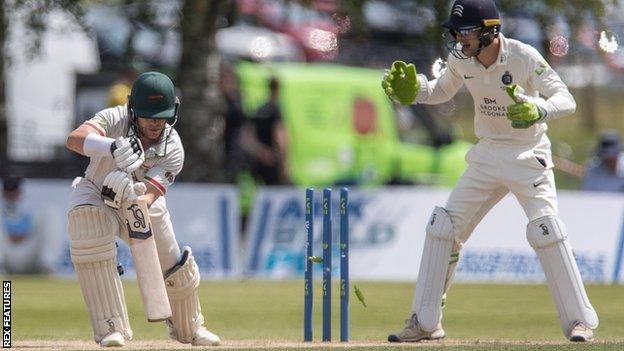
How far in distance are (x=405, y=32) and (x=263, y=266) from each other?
16.5ft

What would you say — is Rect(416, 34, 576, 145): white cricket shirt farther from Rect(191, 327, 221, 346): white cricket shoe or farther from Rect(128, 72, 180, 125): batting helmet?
Rect(191, 327, 221, 346): white cricket shoe

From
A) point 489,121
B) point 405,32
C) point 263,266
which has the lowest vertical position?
point 263,266

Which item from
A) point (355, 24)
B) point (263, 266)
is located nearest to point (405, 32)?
point (355, 24)

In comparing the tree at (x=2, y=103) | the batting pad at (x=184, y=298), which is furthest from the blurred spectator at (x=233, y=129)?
the batting pad at (x=184, y=298)

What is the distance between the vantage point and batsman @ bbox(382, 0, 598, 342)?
827cm

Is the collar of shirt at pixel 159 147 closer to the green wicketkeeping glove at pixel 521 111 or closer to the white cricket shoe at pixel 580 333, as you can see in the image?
the green wicketkeeping glove at pixel 521 111

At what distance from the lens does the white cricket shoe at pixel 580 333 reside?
8.23m

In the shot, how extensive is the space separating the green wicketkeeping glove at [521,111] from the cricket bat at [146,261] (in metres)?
1.99

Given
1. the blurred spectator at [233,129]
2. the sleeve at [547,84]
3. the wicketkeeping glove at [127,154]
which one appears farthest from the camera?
the blurred spectator at [233,129]

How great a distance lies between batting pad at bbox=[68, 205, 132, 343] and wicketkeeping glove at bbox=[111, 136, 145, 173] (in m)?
0.38

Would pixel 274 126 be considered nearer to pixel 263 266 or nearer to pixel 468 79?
pixel 263 266

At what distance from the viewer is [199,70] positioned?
1738cm

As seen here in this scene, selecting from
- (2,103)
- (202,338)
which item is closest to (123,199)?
(202,338)

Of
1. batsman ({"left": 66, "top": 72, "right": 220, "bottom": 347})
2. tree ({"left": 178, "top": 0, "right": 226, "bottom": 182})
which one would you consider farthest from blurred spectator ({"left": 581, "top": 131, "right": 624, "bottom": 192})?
batsman ({"left": 66, "top": 72, "right": 220, "bottom": 347})
